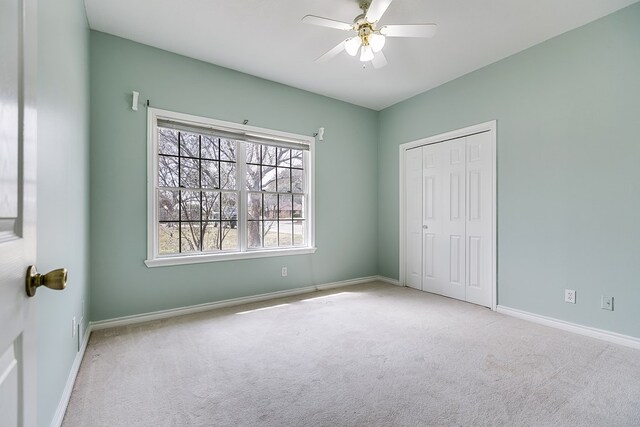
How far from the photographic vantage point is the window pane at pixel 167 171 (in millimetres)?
3258

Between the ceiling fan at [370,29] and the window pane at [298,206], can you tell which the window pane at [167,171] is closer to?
the window pane at [298,206]

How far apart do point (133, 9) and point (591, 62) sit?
4.04 meters

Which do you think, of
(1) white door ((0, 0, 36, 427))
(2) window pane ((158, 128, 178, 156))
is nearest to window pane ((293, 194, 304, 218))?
(2) window pane ((158, 128, 178, 156))

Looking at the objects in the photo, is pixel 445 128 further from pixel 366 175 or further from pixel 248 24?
pixel 248 24

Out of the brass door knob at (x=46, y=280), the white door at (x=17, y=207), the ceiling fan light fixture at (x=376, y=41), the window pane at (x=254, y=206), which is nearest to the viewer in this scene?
the white door at (x=17, y=207)

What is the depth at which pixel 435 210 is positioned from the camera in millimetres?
4176

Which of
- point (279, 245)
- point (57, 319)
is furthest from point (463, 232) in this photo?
point (57, 319)

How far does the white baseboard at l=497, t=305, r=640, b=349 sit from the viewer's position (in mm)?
2543

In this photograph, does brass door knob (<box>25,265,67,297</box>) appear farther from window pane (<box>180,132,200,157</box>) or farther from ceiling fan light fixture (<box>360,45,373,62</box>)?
window pane (<box>180,132,200,157</box>)

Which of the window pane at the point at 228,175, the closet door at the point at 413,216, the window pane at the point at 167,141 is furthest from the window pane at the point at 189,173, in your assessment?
the closet door at the point at 413,216

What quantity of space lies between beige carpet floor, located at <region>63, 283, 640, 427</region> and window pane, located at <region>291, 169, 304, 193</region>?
1.74 m

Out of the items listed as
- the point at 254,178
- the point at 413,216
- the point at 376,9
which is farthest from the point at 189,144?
the point at 413,216

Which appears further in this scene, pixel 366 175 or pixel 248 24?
pixel 366 175

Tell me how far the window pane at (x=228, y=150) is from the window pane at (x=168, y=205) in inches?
27.1
